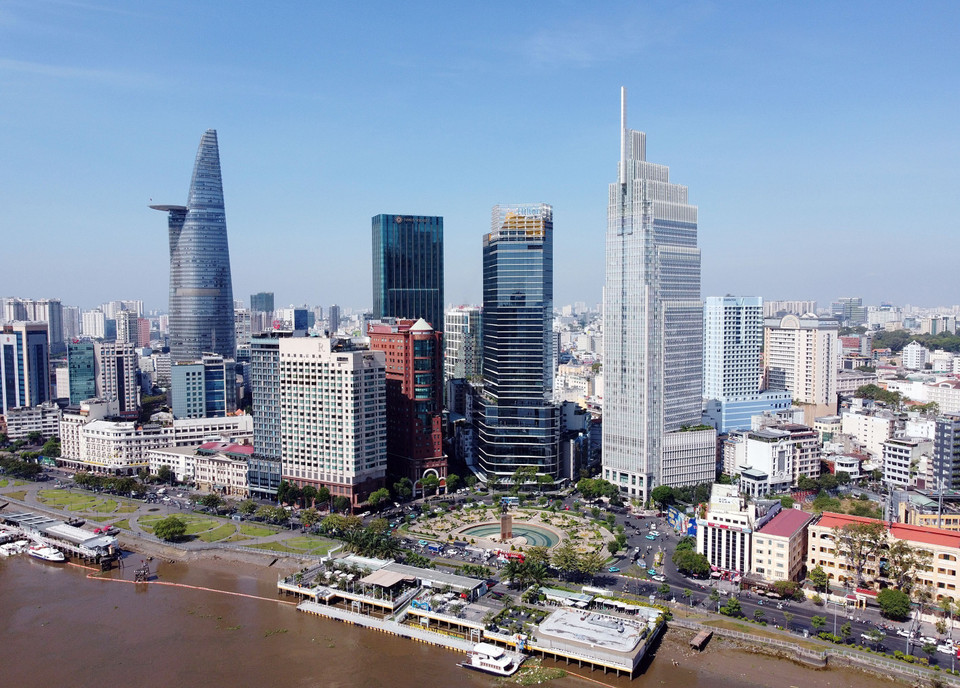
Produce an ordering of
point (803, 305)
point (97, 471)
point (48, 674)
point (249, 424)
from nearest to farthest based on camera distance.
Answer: point (48, 674)
point (97, 471)
point (249, 424)
point (803, 305)

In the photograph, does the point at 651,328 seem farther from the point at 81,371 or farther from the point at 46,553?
the point at 81,371

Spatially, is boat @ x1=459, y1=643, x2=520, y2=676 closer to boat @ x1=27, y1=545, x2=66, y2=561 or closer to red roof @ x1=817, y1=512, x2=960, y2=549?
red roof @ x1=817, y1=512, x2=960, y2=549

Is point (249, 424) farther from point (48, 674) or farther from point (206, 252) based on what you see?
point (48, 674)

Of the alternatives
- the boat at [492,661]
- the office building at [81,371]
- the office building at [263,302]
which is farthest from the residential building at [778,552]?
the office building at [263,302]

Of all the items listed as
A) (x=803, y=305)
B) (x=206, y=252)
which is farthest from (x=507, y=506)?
(x=803, y=305)

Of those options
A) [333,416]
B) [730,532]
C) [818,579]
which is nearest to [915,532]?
[818,579]

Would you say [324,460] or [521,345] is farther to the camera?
[521,345]

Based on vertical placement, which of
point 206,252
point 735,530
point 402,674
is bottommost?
point 402,674
